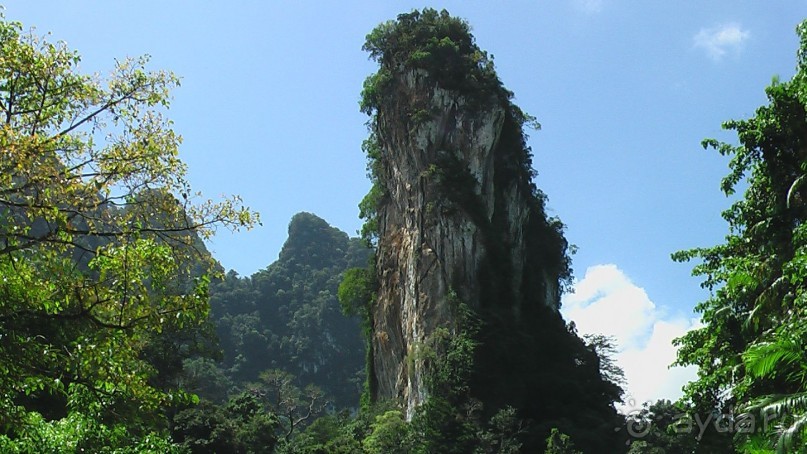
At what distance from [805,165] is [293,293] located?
2775 inches

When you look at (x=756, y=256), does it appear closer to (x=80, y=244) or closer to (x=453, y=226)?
(x=80, y=244)

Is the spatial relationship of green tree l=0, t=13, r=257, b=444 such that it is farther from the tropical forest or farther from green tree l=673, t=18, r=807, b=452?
green tree l=673, t=18, r=807, b=452

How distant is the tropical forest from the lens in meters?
4.92

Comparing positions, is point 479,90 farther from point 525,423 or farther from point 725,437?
point 725,437

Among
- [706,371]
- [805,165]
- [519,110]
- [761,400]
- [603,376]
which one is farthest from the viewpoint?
[519,110]

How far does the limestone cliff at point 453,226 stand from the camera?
31031mm

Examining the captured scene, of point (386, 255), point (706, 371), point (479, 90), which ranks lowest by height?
point (706, 371)

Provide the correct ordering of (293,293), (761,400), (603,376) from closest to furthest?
(761,400), (603,376), (293,293)

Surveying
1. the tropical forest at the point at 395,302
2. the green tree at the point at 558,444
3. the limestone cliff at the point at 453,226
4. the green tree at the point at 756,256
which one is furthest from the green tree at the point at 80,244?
the limestone cliff at the point at 453,226

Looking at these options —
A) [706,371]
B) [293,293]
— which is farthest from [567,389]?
Answer: [293,293]

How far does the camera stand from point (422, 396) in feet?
96.2

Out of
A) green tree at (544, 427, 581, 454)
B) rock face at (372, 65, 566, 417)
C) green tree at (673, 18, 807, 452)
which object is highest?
rock face at (372, 65, 566, 417)

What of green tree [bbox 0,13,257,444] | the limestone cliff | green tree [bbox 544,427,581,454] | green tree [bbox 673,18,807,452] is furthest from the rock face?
green tree [bbox 0,13,257,444]

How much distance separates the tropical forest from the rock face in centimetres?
13
